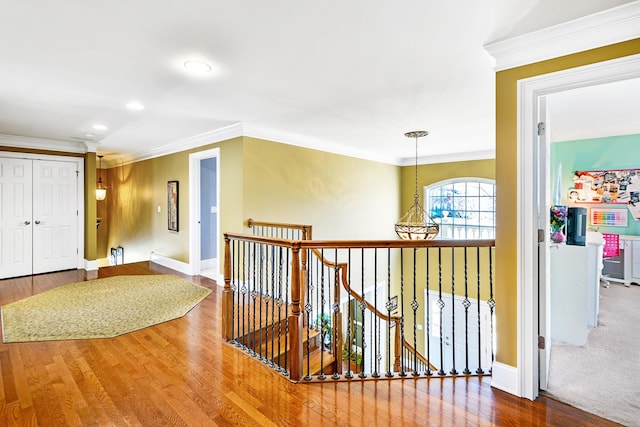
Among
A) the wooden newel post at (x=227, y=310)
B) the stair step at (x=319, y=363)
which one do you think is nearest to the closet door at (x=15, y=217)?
the wooden newel post at (x=227, y=310)

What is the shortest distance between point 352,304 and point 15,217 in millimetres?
6139

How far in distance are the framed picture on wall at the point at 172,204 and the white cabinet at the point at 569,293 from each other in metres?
5.59

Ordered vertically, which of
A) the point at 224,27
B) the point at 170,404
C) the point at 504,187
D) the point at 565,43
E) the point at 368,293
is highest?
the point at 224,27

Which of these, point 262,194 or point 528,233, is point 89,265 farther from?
point 528,233

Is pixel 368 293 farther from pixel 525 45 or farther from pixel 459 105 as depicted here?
pixel 525 45

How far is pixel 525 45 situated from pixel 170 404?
330cm

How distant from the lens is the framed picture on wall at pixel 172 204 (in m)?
5.66

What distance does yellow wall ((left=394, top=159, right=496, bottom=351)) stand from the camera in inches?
254

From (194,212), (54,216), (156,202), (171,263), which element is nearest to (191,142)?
(194,212)

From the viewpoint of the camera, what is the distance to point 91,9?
1759mm

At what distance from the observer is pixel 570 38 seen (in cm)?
190

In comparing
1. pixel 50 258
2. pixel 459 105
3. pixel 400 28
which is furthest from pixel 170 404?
pixel 50 258

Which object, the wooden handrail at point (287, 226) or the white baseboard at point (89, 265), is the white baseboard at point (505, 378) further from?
the white baseboard at point (89, 265)

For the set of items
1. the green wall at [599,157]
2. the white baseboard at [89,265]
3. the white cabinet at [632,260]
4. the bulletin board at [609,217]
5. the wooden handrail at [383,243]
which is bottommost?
the white baseboard at [89,265]
